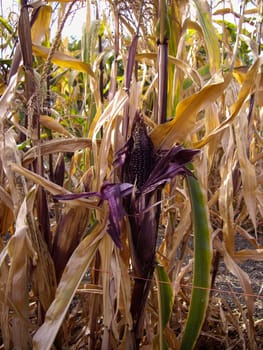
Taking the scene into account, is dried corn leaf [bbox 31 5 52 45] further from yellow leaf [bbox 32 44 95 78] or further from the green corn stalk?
the green corn stalk

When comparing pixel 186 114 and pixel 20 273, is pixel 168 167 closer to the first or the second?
pixel 186 114

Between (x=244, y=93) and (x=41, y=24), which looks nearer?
(x=244, y=93)

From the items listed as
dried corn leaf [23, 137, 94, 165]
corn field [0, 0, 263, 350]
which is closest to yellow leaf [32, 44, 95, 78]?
corn field [0, 0, 263, 350]

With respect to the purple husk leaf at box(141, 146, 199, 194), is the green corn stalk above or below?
below

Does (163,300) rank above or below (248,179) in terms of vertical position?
below

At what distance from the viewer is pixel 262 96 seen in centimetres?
83

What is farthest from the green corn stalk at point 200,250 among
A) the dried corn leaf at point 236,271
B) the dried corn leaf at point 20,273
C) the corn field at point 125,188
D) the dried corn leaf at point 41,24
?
the dried corn leaf at point 41,24

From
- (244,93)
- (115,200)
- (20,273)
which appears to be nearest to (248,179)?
(244,93)

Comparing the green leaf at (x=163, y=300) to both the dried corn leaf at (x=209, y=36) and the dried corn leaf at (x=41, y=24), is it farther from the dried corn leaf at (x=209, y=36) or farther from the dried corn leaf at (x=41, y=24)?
the dried corn leaf at (x=41, y=24)

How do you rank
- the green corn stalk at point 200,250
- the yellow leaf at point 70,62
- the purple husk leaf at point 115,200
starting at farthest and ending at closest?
1. the yellow leaf at point 70,62
2. the green corn stalk at point 200,250
3. the purple husk leaf at point 115,200

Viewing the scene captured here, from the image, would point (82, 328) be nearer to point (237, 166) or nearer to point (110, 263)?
point (110, 263)

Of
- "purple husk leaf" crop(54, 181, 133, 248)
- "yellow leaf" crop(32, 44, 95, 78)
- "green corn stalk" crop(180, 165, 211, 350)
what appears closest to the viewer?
"purple husk leaf" crop(54, 181, 133, 248)

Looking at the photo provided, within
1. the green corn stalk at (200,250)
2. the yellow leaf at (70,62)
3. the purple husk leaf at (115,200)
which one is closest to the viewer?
the purple husk leaf at (115,200)

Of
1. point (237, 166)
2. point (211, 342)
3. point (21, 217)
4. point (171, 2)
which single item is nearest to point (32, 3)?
point (171, 2)
